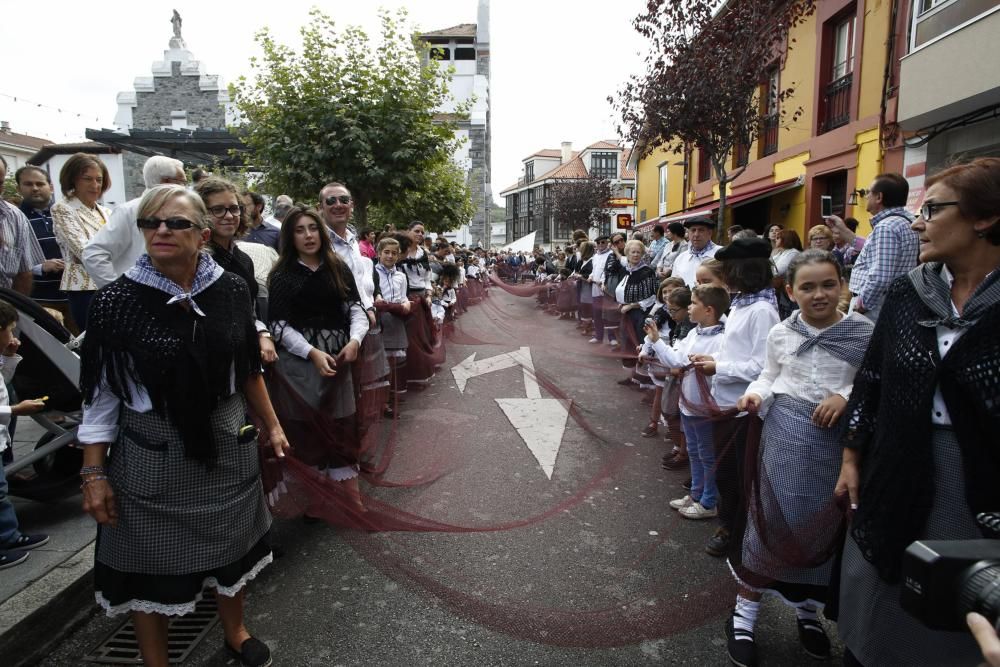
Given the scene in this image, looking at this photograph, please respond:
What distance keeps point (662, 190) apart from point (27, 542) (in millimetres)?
25756

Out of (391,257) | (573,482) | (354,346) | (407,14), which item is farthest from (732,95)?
(354,346)

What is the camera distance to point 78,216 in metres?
4.40

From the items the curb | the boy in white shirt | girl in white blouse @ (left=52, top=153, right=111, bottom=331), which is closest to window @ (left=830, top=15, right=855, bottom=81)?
the boy in white shirt

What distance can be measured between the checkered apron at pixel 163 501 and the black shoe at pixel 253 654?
0.46m

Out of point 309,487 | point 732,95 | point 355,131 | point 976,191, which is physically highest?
point 732,95

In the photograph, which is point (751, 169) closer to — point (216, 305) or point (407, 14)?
point (407, 14)

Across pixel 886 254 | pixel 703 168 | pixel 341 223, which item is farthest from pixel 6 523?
pixel 703 168

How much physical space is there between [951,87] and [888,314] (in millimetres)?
9287

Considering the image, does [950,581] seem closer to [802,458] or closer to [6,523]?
[802,458]

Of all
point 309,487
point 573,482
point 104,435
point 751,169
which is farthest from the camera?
point 751,169

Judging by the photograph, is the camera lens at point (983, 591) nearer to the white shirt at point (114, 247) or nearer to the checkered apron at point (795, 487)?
the checkered apron at point (795, 487)

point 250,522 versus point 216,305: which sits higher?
point 216,305

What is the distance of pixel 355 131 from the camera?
10.9 m

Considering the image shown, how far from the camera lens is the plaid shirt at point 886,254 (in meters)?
4.58
